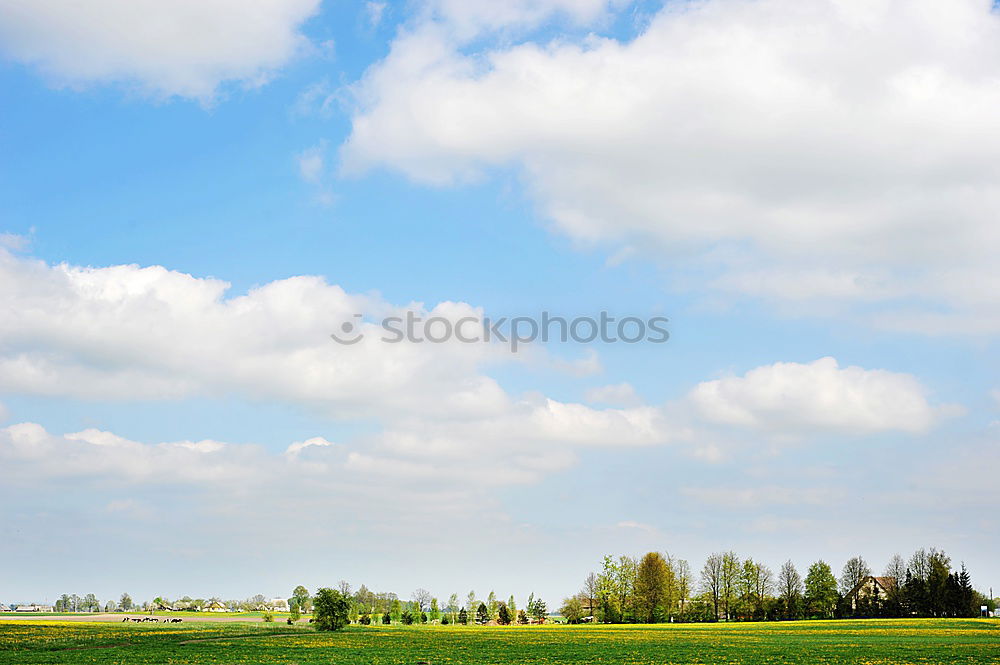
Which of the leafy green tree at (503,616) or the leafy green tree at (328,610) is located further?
the leafy green tree at (503,616)

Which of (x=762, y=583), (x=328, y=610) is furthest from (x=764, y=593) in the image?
(x=328, y=610)

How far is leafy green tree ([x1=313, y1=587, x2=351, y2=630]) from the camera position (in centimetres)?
9700

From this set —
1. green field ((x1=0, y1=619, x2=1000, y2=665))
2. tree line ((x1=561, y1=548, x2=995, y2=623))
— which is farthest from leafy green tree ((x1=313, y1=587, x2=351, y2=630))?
tree line ((x1=561, y1=548, x2=995, y2=623))

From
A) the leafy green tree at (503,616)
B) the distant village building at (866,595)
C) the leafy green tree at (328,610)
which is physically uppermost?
the leafy green tree at (328,610)

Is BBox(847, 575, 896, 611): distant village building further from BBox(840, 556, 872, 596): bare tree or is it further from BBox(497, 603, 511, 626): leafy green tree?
BBox(497, 603, 511, 626): leafy green tree

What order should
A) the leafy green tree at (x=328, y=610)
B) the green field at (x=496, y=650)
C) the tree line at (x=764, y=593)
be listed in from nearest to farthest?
the green field at (x=496, y=650) < the leafy green tree at (x=328, y=610) < the tree line at (x=764, y=593)

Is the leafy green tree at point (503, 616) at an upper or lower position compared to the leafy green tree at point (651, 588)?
lower

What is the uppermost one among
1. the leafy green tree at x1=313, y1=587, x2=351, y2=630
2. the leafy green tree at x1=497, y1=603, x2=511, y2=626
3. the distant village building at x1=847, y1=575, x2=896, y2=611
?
the leafy green tree at x1=313, y1=587, x2=351, y2=630

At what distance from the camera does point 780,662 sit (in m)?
49.2

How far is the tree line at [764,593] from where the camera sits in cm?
14062

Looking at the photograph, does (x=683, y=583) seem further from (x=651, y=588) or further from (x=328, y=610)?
(x=328, y=610)

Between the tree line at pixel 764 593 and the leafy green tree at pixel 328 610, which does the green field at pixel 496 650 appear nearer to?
the leafy green tree at pixel 328 610

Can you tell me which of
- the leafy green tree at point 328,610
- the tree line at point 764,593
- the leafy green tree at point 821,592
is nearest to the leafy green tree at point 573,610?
the tree line at point 764,593

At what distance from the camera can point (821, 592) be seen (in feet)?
496
